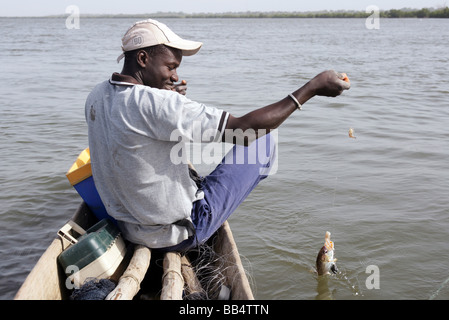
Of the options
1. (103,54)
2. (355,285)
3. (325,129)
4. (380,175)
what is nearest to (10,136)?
(325,129)

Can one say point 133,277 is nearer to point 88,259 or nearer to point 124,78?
point 88,259

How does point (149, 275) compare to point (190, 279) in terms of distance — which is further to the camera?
point (149, 275)

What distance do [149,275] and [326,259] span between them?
1296mm

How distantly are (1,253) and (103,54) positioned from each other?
17.3 meters

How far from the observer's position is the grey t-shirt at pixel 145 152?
8.28 feet

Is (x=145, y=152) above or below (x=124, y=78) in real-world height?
below

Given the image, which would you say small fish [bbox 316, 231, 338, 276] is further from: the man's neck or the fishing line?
the man's neck

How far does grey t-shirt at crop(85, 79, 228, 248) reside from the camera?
2.52 m

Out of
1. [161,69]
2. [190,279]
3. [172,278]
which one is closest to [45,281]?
[172,278]

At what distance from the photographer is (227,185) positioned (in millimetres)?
3193

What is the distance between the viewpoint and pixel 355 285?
12.6 feet

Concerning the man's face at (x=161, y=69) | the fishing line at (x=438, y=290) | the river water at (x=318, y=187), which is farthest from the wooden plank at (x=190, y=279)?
the fishing line at (x=438, y=290)

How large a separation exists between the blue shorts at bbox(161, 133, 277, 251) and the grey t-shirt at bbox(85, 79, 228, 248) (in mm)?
95

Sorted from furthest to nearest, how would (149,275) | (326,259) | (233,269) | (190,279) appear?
(326,259) < (149,275) < (190,279) < (233,269)
